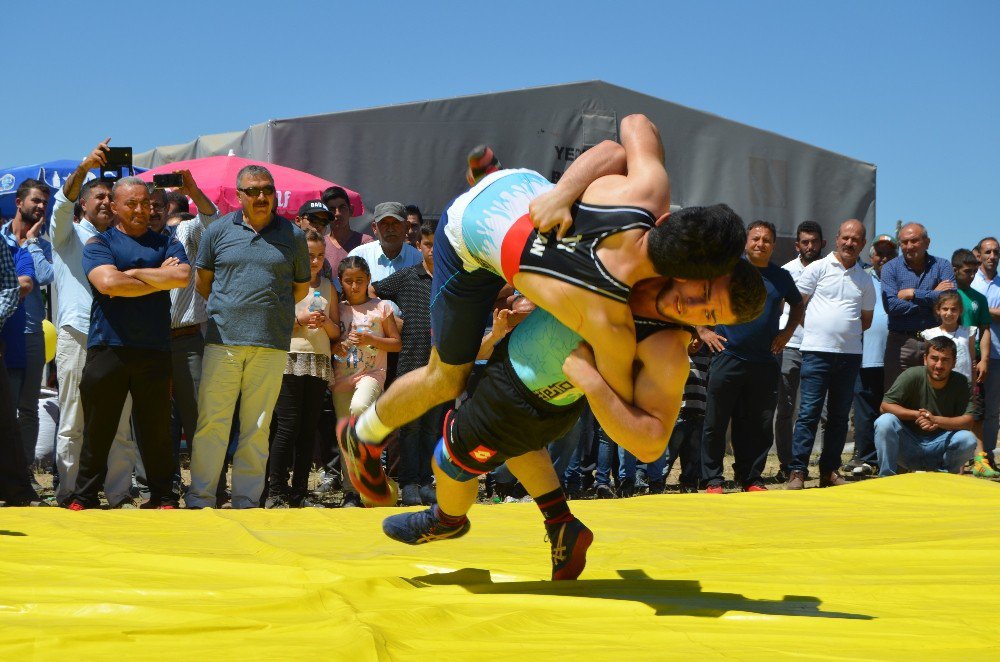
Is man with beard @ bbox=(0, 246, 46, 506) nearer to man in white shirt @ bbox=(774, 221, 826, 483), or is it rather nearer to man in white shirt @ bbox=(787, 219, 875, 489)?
man in white shirt @ bbox=(787, 219, 875, 489)

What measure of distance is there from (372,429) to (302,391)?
9.37ft

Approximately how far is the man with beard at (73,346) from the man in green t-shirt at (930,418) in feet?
16.4

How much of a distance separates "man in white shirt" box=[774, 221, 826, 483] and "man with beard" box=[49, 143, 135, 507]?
15.8 ft

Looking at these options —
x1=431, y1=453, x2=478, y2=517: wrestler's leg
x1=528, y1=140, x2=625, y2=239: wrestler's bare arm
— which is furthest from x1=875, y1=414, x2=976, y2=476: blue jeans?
x1=528, y1=140, x2=625, y2=239: wrestler's bare arm

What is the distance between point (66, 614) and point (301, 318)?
3.89 m

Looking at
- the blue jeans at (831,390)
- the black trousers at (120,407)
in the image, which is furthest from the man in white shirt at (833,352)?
the black trousers at (120,407)

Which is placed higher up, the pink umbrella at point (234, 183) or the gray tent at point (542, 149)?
the gray tent at point (542, 149)

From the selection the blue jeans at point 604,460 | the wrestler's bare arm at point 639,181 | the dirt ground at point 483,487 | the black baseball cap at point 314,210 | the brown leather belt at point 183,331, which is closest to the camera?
the wrestler's bare arm at point 639,181

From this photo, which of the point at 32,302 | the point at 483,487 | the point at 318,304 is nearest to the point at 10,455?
the point at 32,302

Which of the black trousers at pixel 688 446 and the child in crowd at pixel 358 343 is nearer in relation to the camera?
the child in crowd at pixel 358 343

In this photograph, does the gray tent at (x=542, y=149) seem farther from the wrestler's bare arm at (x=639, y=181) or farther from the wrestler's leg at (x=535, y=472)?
the wrestler's bare arm at (x=639, y=181)

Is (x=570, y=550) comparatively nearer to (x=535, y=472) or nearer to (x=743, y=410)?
(x=535, y=472)

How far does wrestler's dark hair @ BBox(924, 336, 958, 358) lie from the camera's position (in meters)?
8.02

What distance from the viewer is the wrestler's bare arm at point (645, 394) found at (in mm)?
3246
